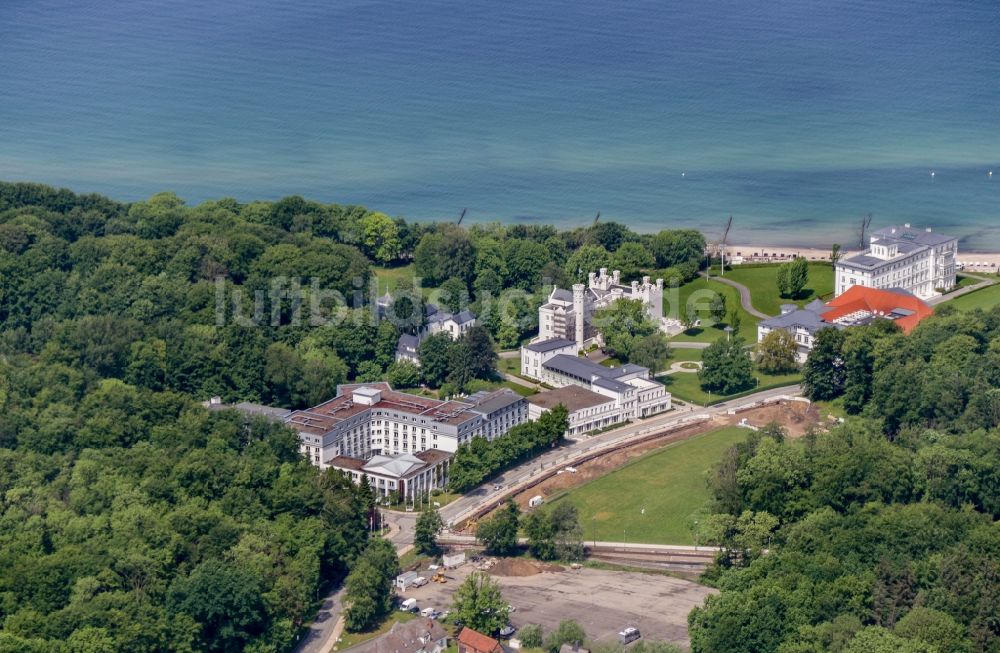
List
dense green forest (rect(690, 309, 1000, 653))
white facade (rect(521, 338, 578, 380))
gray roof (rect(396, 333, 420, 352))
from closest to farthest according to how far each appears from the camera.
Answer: dense green forest (rect(690, 309, 1000, 653)) → gray roof (rect(396, 333, 420, 352)) → white facade (rect(521, 338, 578, 380))

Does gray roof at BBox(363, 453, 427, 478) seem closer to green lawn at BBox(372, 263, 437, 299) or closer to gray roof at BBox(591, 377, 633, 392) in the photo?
gray roof at BBox(591, 377, 633, 392)


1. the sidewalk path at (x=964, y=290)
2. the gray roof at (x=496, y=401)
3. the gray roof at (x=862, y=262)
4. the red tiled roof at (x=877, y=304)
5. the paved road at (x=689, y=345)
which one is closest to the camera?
the gray roof at (x=496, y=401)

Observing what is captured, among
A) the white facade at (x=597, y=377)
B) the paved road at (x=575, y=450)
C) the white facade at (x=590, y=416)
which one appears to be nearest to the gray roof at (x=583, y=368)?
the white facade at (x=597, y=377)

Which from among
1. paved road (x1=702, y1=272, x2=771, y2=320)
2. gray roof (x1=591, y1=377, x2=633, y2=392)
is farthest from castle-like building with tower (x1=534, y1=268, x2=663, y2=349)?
gray roof (x1=591, y1=377, x2=633, y2=392)

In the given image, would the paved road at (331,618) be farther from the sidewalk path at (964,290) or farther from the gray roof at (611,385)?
the sidewalk path at (964,290)

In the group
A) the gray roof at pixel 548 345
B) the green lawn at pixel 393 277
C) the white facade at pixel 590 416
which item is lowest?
the white facade at pixel 590 416

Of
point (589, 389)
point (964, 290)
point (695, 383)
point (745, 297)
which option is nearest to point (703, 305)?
point (745, 297)

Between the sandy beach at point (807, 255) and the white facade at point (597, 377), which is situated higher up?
the sandy beach at point (807, 255)
